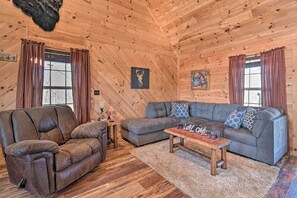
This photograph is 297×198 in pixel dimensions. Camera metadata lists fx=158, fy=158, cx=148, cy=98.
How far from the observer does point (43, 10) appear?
3.15 meters

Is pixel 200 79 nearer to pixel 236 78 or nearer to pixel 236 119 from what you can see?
pixel 236 78

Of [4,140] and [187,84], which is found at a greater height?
[187,84]

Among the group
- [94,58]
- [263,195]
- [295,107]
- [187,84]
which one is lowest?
[263,195]

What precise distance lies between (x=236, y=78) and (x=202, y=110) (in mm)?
1189

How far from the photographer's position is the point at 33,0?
3.03 meters

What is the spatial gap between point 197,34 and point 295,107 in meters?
2.73

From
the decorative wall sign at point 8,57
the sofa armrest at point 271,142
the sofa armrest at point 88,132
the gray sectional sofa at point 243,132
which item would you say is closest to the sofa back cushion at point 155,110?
the gray sectional sofa at point 243,132

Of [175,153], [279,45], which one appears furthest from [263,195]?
[279,45]

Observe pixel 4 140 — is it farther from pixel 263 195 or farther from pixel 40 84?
pixel 263 195

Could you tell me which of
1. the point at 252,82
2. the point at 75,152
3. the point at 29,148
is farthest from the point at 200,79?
the point at 29,148

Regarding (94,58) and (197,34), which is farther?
(197,34)

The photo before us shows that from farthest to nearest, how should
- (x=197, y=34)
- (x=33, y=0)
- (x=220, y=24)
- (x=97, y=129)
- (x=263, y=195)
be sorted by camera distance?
1. (x=197, y=34)
2. (x=220, y=24)
3. (x=33, y=0)
4. (x=97, y=129)
5. (x=263, y=195)

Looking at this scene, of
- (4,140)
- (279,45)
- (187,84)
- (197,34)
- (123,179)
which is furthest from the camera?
(187,84)

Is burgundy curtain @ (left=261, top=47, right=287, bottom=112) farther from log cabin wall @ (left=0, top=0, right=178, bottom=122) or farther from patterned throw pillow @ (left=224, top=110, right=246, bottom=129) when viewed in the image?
log cabin wall @ (left=0, top=0, right=178, bottom=122)
